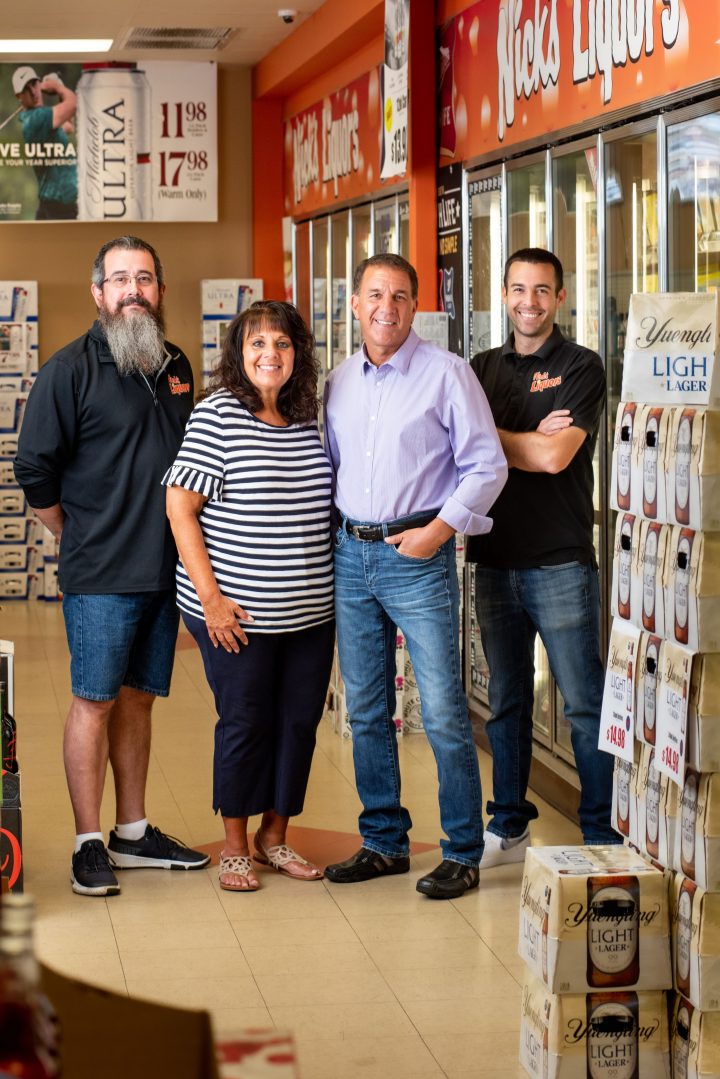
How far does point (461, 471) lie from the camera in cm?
400

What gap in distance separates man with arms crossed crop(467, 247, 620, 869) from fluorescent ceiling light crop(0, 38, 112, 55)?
21.1 feet

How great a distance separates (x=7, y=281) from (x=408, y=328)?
23.4 feet

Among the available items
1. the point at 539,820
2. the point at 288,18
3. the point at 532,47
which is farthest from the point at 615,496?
the point at 288,18

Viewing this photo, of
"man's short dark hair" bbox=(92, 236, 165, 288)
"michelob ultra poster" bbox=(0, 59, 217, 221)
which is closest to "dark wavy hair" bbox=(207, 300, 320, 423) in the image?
"man's short dark hair" bbox=(92, 236, 165, 288)

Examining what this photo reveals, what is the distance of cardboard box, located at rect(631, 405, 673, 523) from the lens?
2.98m

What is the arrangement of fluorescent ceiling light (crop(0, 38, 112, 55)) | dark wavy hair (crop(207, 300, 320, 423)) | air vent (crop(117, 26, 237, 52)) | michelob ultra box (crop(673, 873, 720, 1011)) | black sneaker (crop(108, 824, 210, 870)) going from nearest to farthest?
michelob ultra box (crop(673, 873, 720, 1011)), dark wavy hair (crop(207, 300, 320, 423)), black sneaker (crop(108, 824, 210, 870)), air vent (crop(117, 26, 237, 52)), fluorescent ceiling light (crop(0, 38, 112, 55))

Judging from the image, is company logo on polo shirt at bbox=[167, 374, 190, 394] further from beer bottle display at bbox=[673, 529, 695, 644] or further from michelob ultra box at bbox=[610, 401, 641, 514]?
beer bottle display at bbox=[673, 529, 695, 644]

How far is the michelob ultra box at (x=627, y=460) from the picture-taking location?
312 centimetres

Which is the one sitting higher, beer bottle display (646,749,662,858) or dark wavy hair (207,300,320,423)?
dark wavy hair (207,300,320,423)

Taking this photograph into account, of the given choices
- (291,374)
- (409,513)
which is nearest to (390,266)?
(291,374)

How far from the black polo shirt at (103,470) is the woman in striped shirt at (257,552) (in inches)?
6.1

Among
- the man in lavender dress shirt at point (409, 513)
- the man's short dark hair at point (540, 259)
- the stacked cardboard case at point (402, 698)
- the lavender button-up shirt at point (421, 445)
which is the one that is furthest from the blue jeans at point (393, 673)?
the stacked cardboard case at point (402, 698)

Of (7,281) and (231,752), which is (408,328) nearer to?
(231,752)

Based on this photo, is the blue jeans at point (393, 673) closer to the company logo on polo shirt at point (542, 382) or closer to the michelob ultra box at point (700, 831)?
the company logo on polo shirt at point (542, 382)
